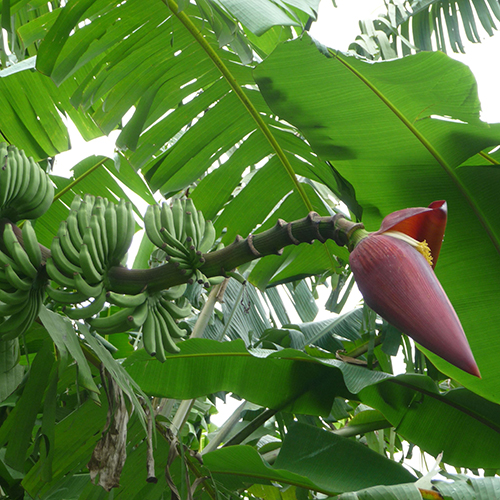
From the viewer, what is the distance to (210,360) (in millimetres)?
1147

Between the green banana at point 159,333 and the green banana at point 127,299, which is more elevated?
the green banana at point 127,299

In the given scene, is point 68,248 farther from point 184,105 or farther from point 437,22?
point 437,22

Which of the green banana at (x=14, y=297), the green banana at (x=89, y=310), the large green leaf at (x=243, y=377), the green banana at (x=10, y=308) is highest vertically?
the green banana at (x=14, y=297)

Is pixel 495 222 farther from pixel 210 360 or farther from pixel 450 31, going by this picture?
pixel 450 31

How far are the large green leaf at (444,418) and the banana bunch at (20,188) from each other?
838mm

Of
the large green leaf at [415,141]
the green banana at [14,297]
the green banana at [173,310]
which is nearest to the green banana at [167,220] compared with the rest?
the green banana at [173,310]

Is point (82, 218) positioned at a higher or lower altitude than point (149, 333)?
higher

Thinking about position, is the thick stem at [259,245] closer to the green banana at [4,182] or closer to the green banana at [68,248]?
the green banana at [68,248]

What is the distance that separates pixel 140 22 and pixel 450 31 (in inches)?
58.1

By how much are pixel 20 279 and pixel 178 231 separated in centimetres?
22

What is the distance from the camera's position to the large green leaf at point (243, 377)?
1132 millimetres

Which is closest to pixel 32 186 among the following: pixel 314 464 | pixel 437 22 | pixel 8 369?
pixel 8 369

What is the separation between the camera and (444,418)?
1.17 meters

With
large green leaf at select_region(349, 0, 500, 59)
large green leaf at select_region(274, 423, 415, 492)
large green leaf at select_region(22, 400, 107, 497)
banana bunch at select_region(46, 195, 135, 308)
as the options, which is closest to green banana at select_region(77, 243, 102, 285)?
banana bunch at select_region(46, 195, 135, 308)
